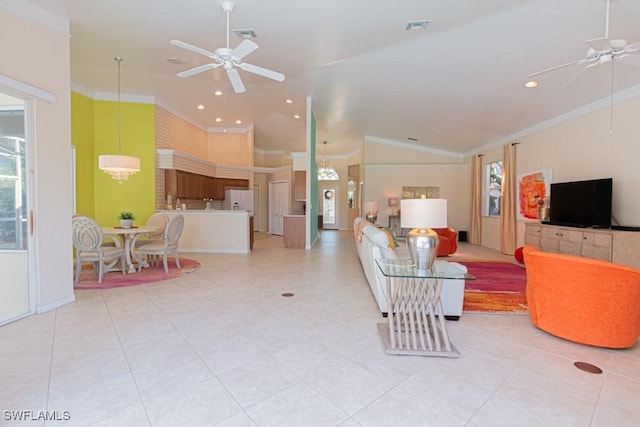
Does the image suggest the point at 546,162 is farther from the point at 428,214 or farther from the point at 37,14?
the point at 37,14

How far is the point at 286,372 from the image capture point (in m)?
2.27

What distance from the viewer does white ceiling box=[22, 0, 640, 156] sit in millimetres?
3691

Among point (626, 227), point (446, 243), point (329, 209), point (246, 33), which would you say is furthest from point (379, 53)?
point (329, 209)

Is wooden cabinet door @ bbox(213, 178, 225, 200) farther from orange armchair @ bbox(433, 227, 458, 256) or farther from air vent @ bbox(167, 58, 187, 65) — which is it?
orange armchair @ bbox(433, 227, 458, 256)

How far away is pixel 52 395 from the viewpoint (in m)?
1.99

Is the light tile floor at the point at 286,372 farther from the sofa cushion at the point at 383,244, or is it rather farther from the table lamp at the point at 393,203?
the table lamp at the point at 393,203

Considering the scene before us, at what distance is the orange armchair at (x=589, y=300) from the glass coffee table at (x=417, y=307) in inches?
29.9

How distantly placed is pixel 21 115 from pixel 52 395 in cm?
301

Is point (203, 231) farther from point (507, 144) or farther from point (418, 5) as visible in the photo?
point (507, 144)

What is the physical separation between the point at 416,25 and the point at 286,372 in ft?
14.0

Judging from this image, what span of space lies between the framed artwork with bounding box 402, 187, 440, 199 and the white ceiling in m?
3.02

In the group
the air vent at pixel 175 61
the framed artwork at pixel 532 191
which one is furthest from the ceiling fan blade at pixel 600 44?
the air vent at pixel 175 61

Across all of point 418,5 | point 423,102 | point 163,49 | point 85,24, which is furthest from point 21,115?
point 423,102

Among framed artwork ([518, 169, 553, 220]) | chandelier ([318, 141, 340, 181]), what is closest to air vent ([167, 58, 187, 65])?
framed artwork ([518, 169, 553, 220])
